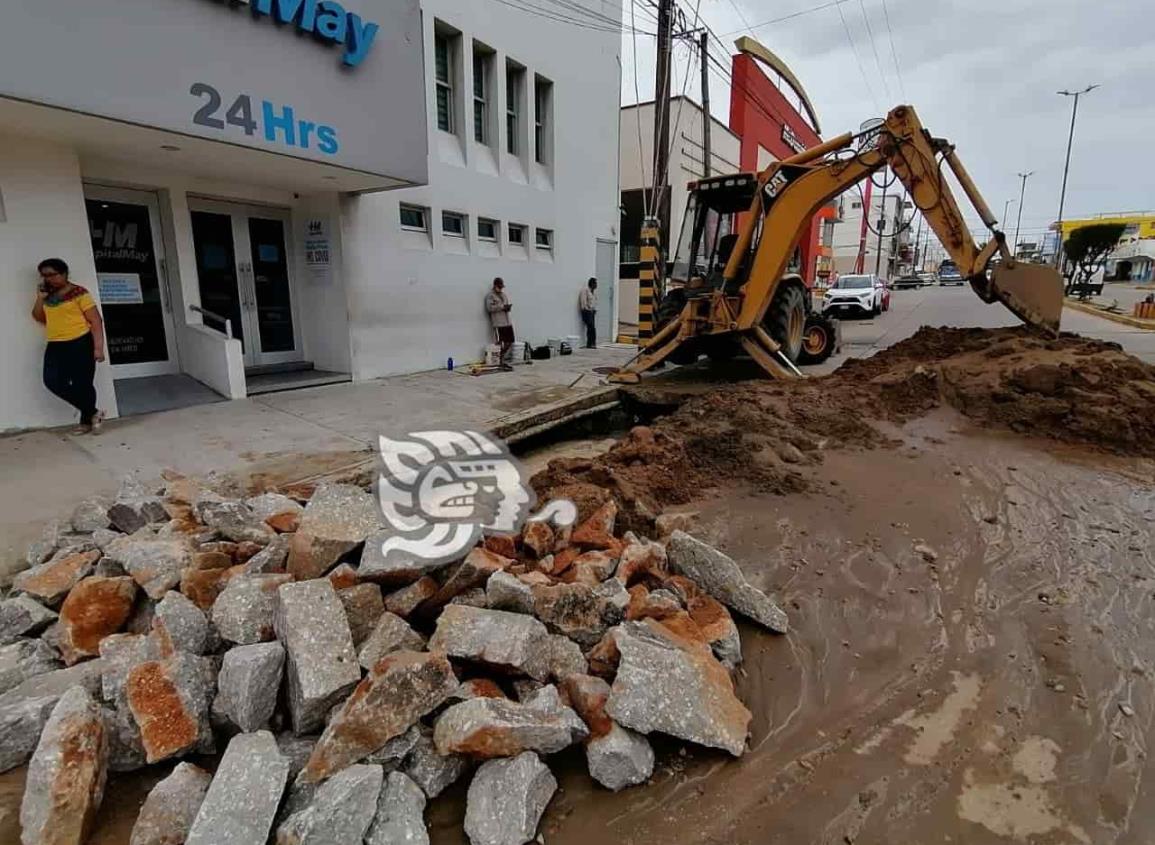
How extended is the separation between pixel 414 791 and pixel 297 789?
1.32ft

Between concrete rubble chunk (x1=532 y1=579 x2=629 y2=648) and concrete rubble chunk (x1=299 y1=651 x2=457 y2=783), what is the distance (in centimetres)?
59

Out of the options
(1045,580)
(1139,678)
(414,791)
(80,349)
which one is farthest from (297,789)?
(80,349)

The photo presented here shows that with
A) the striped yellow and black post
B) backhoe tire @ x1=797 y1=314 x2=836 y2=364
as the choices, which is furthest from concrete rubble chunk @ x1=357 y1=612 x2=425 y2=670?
backhoe tire @ x1=797 y1=314 x2=836 y2=364

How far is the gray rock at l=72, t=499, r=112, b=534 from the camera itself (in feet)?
12.0

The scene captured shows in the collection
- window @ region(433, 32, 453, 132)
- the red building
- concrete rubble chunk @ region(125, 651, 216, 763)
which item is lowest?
concrete rubble chunk @ region(125, 651, 216, 763)

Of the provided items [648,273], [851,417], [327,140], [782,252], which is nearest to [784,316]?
[782,252]

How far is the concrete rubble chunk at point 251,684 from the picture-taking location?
227 cm

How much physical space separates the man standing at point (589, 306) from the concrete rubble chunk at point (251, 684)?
1102 cm

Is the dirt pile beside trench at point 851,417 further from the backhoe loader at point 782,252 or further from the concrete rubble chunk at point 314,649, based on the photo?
the concrete rubble chunk at point 314,649

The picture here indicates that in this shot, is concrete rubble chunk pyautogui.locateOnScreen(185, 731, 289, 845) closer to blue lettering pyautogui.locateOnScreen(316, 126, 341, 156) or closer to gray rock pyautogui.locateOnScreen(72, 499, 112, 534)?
gray rock pyautogui.locateOnScreen(72, 499, 112, 534)

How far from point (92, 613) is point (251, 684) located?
1.14 metres

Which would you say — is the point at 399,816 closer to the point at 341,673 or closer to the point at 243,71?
the point at 341,673

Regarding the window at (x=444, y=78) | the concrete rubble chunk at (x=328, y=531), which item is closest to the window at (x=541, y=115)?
the window at (x=444, y=78)

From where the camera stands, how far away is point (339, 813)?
6.25ft
